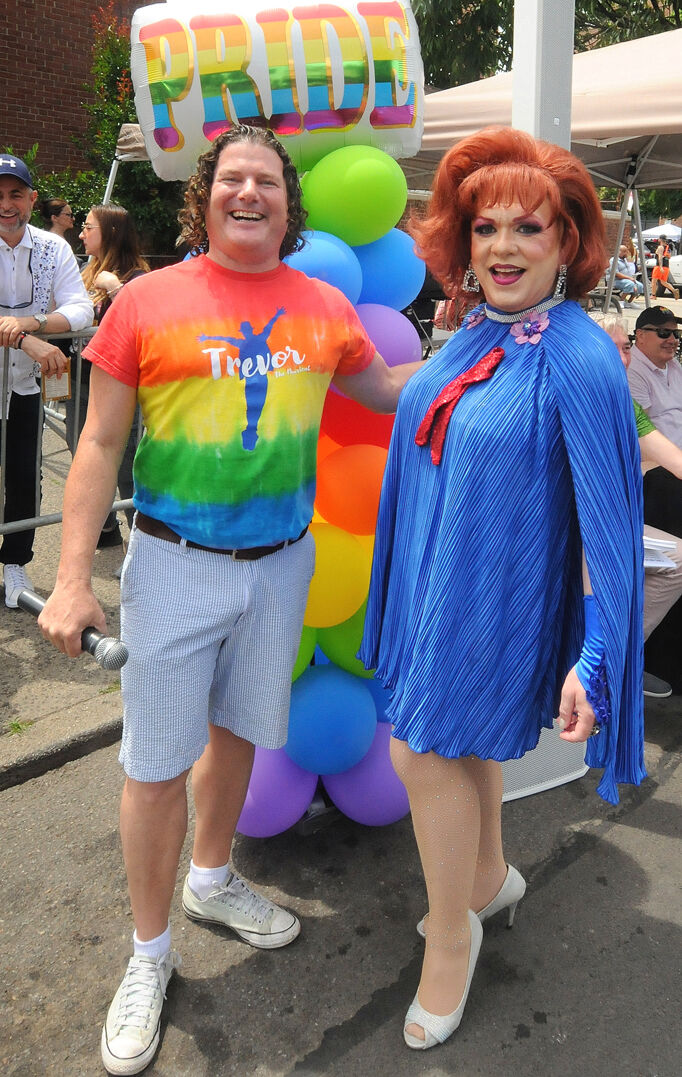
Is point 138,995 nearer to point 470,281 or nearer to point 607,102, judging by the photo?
point 470,281

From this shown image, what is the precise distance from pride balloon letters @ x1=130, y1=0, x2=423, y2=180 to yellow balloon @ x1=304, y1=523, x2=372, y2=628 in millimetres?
994

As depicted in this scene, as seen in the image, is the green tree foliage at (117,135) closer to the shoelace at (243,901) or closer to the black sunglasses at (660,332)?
the black sunglasses at (660,332)

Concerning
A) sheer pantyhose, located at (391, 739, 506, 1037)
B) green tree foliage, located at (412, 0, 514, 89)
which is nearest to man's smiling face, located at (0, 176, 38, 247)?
sheer pantyhose, located at (391, 739, 506, 1037)

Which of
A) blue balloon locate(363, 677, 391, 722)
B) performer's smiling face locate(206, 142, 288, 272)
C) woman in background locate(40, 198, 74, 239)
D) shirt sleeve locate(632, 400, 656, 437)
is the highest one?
performer's smiling face locate(206, 142, 288, 272)

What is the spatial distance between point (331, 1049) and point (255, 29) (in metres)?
2.31

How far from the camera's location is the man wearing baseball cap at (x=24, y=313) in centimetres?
384

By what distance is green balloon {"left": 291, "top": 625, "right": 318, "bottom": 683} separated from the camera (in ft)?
7.87

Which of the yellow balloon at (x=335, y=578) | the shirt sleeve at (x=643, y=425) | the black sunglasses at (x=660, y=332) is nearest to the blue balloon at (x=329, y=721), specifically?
the yellow balloon at (x=335, y=578)

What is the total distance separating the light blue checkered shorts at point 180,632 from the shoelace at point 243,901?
58 cm

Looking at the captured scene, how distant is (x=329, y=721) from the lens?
2363 mm

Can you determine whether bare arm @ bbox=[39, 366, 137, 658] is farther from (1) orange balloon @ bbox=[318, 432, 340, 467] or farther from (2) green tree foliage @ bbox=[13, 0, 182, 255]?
(2) green tree foliage @ bbox=[13, 0, 182, 255]

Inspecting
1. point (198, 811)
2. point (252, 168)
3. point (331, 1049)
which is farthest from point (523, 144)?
point (331, 1049)

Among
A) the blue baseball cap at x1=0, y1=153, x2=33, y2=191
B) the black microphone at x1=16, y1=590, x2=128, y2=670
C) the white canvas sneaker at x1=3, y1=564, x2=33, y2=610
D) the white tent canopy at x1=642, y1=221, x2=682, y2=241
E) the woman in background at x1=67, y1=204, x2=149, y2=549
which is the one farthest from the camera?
the white tent canopy at x1=642, y1=221, x2=682, y2=241

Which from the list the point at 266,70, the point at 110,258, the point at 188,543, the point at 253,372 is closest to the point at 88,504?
the point at 188,543
